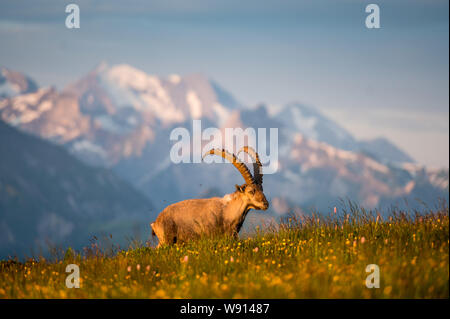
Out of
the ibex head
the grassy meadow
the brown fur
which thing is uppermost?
the ibex head

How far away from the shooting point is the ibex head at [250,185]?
16.0 meters

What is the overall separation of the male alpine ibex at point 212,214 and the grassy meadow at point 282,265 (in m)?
0.94

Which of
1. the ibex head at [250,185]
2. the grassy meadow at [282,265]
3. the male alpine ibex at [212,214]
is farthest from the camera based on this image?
the male alpine ibex at [212,214]

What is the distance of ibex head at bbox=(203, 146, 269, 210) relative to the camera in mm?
16011

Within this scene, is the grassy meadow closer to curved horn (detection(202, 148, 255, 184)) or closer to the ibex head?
the ibex head

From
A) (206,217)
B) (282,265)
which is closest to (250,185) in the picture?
(206,217)

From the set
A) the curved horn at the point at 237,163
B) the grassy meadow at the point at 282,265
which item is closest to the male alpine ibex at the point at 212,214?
the curved horn at the point at 237,163

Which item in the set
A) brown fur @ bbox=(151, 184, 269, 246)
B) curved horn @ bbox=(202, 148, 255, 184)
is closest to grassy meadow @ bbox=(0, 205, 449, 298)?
brown fur @ bbox=(151, 184, 269, 246)

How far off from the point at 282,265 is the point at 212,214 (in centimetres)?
452

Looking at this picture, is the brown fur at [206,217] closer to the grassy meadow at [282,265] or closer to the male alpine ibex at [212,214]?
the male alpine ibex at [212,214]

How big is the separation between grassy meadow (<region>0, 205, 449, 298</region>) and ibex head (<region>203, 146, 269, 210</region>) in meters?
0.97
